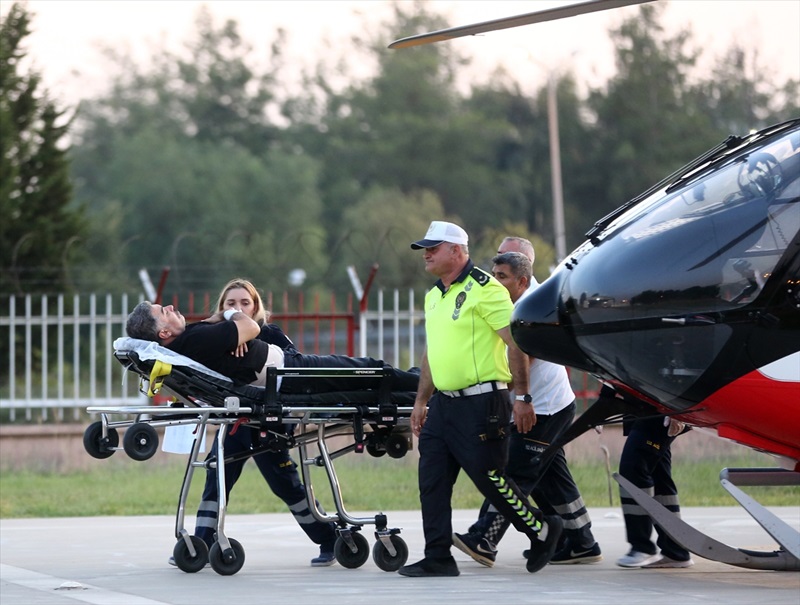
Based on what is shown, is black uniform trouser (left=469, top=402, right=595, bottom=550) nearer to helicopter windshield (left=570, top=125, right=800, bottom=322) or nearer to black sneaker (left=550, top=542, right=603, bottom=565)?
A: black sneaker (left=550, top=542, right=603, bottom=565)

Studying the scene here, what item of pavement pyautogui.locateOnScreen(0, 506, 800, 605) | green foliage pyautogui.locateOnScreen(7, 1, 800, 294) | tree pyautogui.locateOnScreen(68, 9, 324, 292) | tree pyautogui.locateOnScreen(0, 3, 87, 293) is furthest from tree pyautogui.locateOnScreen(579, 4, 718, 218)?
pavement pyautogui.locateOnScreen(0, 506, 800, 605)

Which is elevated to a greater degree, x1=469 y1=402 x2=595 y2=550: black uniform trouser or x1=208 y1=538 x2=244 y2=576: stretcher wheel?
x1=469 y1=402 x2=595 y2=550: black uniform trouser

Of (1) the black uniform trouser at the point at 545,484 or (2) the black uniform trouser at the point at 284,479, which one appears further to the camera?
(2) the black uniform trouser at the point at 284,479

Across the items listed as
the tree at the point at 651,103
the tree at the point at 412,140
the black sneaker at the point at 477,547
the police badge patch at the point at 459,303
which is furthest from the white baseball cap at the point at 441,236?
the tree at the point at 412,140

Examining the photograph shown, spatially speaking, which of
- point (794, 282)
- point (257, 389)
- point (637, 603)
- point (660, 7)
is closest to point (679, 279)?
point (794, 282)

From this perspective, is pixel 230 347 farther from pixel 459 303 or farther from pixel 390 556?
pixel 390 556

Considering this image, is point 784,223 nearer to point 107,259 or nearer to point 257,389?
point 257,389

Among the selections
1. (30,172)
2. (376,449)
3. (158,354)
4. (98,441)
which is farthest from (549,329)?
(30,172)

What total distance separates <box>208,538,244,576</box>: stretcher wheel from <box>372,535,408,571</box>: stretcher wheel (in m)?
0.74

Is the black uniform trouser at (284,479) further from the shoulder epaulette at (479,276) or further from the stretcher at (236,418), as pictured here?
the shoulder epaulette at (479,276)

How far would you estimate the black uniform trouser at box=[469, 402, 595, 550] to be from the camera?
Result: 7770 mm

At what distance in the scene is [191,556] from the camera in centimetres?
763

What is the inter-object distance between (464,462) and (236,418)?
4.01ft

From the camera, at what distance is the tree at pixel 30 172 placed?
70.7 ft
